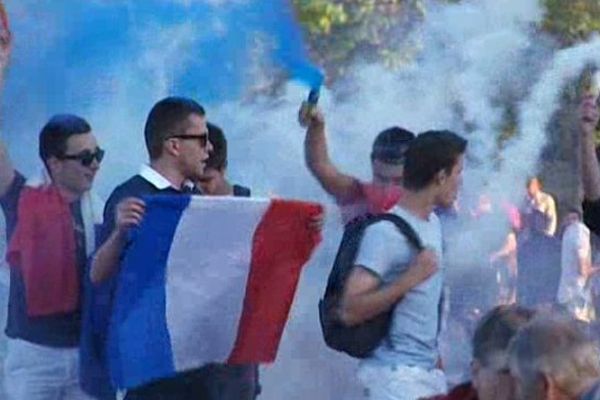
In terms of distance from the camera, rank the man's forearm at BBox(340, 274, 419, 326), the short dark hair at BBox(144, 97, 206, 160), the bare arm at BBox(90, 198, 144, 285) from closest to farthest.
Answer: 1. the bare arm at BBox(90, 198, 144, 285)
2. the man's forearm at BBox(340, 274, 419, 326)
3. the short dark hair at BBox(144, 97, 206, 160)

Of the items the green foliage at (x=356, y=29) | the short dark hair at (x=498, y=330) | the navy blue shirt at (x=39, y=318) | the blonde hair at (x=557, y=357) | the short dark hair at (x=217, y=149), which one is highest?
the green foliage at (x=356, y=29)

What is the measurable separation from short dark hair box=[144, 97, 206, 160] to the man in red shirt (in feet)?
1.55

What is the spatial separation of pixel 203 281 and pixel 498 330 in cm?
172

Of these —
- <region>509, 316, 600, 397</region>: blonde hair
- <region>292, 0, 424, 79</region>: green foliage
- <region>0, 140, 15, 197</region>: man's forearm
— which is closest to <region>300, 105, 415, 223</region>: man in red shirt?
<region>292, 0, 424, 79</region>: green foliage

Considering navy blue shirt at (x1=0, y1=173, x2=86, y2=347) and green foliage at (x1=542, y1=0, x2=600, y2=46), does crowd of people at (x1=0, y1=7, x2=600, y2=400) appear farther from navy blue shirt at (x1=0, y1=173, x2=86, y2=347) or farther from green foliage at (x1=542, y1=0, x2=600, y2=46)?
green foliage at (x1=542, y1=0, x2=600, y2=46)

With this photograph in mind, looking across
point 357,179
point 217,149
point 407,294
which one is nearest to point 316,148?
point 357,179

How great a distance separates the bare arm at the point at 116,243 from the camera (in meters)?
5.40

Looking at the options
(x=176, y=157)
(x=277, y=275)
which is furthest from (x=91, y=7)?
(x=277, y=275)

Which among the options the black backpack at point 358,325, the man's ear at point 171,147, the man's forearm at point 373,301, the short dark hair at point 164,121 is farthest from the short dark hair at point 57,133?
the man's forearm at point 373,301

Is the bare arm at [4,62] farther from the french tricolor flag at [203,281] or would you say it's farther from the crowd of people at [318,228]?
the french tricolor flag at [203,281]

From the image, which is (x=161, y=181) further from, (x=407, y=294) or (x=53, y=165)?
(x=407, y=294)

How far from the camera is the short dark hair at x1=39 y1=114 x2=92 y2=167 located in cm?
585

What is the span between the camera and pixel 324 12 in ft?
20.1

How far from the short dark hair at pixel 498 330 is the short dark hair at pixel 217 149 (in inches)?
72.4
